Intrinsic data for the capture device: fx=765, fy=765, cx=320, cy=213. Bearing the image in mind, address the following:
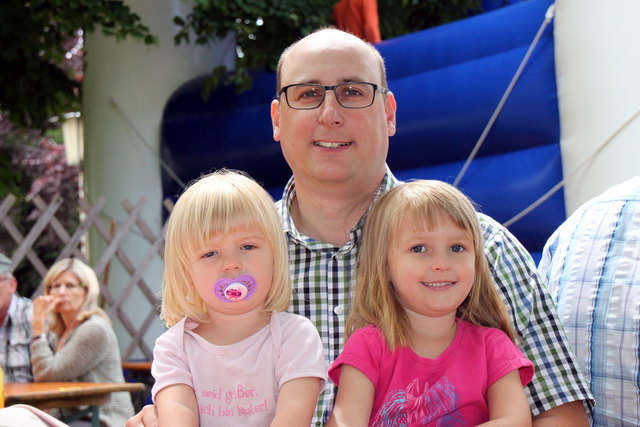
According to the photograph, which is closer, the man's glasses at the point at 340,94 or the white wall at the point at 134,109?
the man's glasses at the point at 340,94

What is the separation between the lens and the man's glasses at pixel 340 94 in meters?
1.52

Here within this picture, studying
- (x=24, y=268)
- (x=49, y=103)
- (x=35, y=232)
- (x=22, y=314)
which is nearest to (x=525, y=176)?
(x=22, y=314)

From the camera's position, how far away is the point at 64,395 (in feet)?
8.45

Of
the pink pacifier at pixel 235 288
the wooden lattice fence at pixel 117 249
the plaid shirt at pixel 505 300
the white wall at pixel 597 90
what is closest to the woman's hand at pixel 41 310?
the wooden lattice fence at pixel 117 249

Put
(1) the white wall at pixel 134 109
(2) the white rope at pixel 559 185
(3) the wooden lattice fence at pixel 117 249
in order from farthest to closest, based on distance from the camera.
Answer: (1) the white wall at pixel 134 109 → (3) the wooden lattice fence at pixel 117 249 → (2) the white rope at pixel 559 185

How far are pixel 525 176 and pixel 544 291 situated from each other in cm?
184

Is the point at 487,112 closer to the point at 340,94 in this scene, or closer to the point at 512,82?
the point at 512,82

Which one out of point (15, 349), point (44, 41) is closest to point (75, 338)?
point (15, 349)

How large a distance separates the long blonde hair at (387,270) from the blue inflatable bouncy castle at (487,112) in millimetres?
1893

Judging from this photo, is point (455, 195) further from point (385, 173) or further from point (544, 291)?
point (385, 173)

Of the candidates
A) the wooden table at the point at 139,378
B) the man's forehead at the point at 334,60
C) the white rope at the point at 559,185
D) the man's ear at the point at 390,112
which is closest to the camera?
the man's forehead at the point at 334,60

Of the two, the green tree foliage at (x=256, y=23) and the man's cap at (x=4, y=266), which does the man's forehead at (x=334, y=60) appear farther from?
the green tree foliage at (x=256, y=23)

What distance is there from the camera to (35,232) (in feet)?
14.0

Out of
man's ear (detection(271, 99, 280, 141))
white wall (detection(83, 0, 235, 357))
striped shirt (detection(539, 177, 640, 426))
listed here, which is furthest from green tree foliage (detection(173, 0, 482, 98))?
striped shirt (detection(539, 177, 640, 426))
